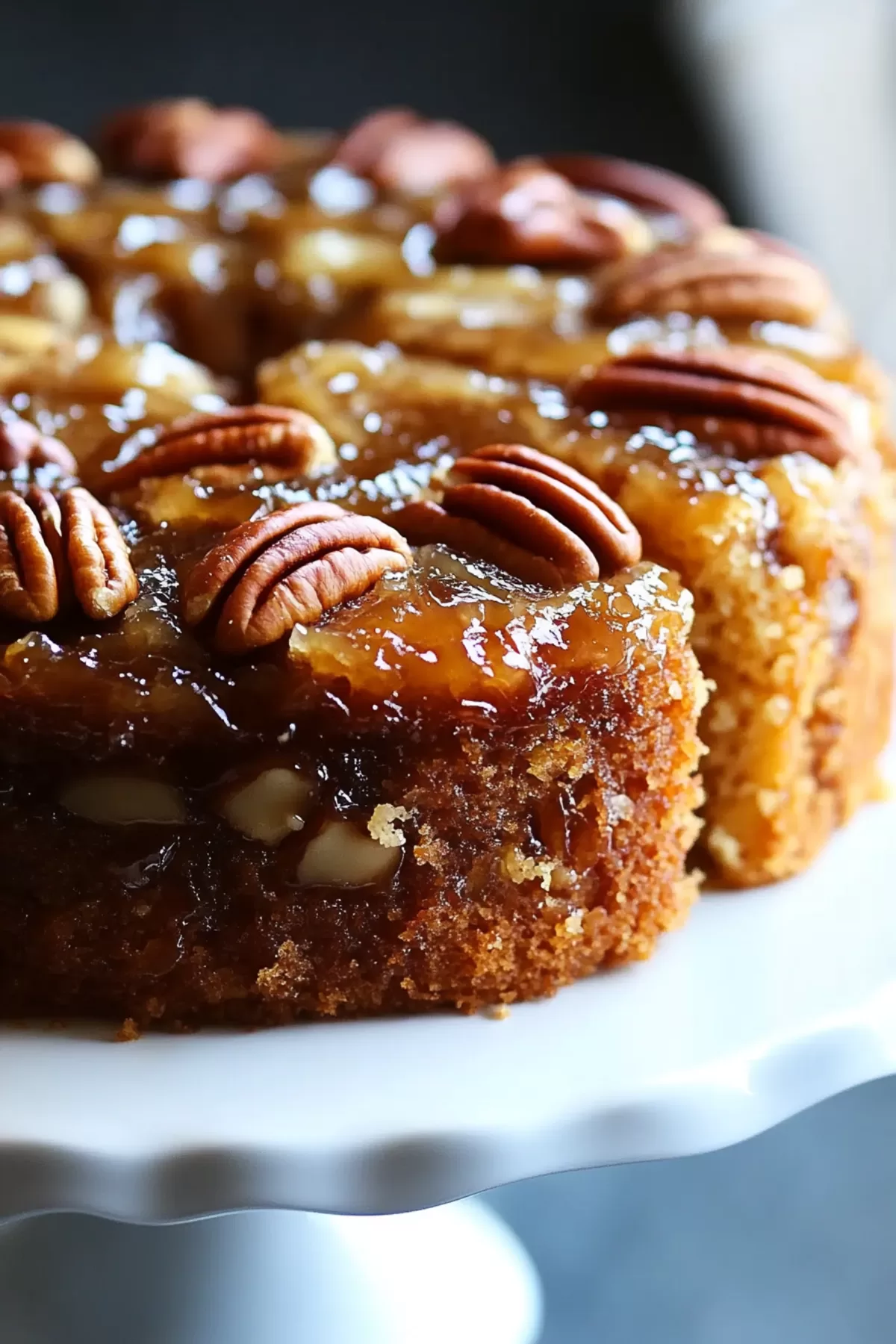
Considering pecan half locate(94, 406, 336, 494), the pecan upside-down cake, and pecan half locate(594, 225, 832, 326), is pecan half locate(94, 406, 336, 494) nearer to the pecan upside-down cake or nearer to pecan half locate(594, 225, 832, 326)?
the pecan upside-down cake

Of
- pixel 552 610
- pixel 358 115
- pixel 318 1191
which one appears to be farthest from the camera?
pixel 358 115

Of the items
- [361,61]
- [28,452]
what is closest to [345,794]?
[28,452]

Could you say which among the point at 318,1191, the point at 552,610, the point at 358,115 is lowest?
the point at 358,115

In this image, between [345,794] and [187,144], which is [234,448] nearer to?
[345,794]

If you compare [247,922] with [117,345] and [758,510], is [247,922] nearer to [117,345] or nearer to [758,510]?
[758,510]

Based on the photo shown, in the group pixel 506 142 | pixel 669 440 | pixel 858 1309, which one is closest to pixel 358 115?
pixel 506 142

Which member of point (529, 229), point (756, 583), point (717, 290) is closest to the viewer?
point (756, 583)

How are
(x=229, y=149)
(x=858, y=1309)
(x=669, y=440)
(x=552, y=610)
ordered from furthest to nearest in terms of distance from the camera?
1. (x=229, y=149)
2. (x=858, y=1309)
3. (x=669, y=440)
4. (x=552, y=610)
